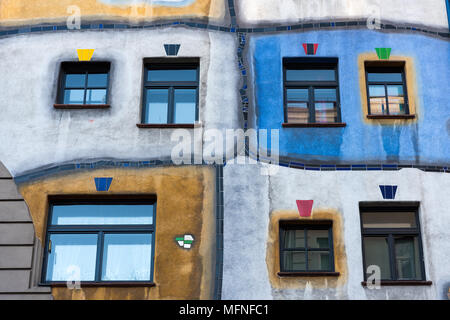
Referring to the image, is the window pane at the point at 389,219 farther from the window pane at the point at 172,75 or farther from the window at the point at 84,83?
the window at the point at 84,83

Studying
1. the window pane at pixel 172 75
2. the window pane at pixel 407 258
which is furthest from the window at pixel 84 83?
the window pane at pixel 407 258

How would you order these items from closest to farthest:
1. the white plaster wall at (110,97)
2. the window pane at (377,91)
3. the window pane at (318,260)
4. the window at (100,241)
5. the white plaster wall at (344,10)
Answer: the window pane at (318,260), the window at (100,241), the white plaster wall at (110,97), the window pane at (377,91), the white plaster wall at (344,10)

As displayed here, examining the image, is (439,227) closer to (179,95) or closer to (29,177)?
(179,95)

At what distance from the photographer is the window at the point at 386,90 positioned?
12.7 m

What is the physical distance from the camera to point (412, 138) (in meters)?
12.3

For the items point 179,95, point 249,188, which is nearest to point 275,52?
point 179,95

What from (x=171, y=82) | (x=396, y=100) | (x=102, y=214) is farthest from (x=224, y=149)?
(x=396, y=100)

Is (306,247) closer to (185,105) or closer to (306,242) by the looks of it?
(306,242)

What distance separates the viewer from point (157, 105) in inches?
507

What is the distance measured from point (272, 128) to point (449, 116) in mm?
3159

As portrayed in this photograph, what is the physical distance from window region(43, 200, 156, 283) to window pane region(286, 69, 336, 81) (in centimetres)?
354

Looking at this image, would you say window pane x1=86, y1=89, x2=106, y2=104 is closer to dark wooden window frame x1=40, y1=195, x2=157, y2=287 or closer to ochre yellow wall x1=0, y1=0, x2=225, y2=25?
ochre yellow wall x1=0, y1=0, x2=225, y2=25

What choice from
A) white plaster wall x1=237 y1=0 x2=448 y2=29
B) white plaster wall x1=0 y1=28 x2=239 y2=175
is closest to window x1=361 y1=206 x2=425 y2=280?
white plaster wall x1=0 y1=28 x2=239 y2=175

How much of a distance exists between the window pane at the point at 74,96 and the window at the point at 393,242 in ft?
18.0
